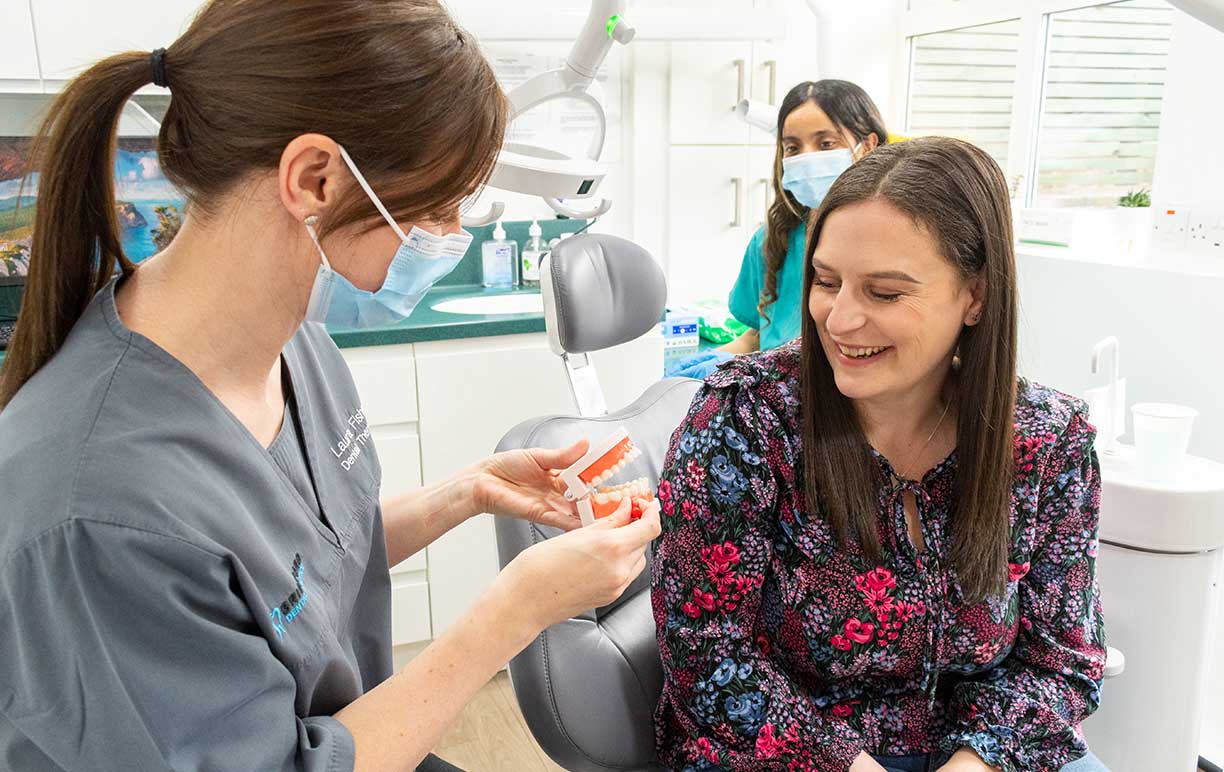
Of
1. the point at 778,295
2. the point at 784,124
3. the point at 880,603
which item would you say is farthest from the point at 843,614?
the point at 784,124

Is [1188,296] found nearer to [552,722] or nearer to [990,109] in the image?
[990,109]

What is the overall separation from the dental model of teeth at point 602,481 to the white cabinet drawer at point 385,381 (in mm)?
1307

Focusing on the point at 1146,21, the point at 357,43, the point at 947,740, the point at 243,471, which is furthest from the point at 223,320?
the point at 1146,21

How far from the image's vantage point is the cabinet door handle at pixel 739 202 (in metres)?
3.28

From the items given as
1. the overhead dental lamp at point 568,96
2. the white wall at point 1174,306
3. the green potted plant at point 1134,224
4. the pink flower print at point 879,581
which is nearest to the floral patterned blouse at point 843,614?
the pink flower print at point 879,581

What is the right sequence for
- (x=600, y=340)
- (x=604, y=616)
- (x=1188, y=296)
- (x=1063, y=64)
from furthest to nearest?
(x=1063, y=64), (x=1188, y=296), (x=600, y=340), (x=604, y=616)

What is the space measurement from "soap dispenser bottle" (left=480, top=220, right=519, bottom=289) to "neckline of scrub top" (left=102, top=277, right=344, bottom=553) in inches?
73.9

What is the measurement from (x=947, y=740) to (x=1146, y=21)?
231 centimetres

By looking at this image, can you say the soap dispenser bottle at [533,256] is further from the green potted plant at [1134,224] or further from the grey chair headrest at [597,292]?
the green potted plant at [1134,224]

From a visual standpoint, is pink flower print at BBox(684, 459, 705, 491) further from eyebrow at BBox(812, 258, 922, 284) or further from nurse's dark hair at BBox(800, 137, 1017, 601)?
eyebrow at BBox(812, 258, 922, 284)

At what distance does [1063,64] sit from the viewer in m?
2.83

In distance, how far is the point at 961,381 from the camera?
1251mm

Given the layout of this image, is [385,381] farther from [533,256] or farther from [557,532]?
[557,532]

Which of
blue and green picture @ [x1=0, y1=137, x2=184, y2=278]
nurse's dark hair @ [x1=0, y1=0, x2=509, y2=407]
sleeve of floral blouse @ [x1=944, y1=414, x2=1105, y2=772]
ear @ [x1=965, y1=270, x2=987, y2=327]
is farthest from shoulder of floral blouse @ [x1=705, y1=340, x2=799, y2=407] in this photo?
blue and green picture @ [x1=0, y1=137, x2=184, y2=278]
